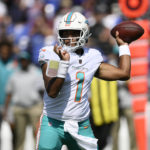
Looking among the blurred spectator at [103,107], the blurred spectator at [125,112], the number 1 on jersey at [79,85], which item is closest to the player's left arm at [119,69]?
the number 1 on jersey at [79,85]

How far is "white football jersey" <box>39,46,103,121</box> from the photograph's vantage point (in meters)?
4.10

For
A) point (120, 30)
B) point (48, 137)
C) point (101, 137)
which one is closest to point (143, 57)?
point (101, 137)

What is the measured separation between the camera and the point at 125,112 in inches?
289

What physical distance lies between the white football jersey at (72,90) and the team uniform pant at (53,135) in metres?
0.06

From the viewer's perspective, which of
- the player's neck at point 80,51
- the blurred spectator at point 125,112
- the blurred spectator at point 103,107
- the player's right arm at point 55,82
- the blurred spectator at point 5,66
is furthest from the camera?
the blurred spectator at point 5,66

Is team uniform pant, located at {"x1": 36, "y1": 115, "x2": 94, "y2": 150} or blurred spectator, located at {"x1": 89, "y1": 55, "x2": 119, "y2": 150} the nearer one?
team uniform pant, located at {"x1": 36, "y1": 115, "x2": 94, "y2": 150}

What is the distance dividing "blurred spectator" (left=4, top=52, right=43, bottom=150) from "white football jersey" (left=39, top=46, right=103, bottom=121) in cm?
330

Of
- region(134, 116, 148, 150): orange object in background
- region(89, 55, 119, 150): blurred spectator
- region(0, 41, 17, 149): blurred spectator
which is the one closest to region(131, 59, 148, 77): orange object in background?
region(89, 55, 119, 150): blurred spectator

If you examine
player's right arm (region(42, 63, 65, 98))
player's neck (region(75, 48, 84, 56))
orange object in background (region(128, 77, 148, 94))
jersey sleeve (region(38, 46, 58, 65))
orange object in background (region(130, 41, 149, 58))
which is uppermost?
orange object in background (region(130, 41, 149, 58))

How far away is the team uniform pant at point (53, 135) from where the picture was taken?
161 inches

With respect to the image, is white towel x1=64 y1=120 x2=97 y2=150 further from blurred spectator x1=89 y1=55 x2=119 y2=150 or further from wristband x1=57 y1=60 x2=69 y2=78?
blurred spectator x1=89 y1=55 x2=119 y2=150

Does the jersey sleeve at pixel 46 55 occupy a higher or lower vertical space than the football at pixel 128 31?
lower

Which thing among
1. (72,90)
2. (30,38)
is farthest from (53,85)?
(30,38)

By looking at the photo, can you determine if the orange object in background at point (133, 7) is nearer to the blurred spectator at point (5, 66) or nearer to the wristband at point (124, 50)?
the blurred spectator at point (5, 66)
